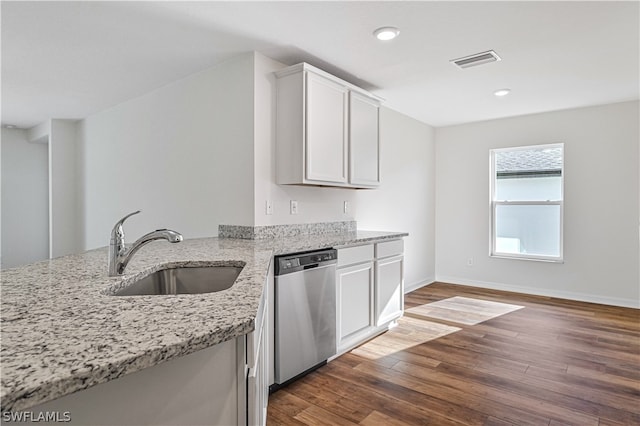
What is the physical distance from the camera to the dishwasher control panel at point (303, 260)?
239cm

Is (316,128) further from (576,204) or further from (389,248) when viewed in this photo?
(576,204)

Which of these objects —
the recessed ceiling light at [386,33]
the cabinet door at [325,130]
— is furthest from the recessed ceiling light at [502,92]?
the recessed ceiling light at [386,33]

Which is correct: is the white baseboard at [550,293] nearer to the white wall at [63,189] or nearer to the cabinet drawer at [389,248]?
the cabinet drawer at [389,248]

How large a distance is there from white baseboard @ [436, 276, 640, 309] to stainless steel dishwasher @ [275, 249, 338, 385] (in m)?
3.47

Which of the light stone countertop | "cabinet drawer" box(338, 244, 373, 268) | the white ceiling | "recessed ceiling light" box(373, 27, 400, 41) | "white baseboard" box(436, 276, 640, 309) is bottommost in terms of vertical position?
"white baseboard" box(436, 276, 640, 309)

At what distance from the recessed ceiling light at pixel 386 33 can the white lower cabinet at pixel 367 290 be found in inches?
61.8

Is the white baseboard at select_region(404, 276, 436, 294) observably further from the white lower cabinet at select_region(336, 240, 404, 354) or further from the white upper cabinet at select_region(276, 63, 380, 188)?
the white upper cabinet at select_region(276, 63, 380, 188)

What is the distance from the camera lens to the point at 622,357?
2.98 metres

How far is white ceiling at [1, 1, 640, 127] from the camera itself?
2330 mm

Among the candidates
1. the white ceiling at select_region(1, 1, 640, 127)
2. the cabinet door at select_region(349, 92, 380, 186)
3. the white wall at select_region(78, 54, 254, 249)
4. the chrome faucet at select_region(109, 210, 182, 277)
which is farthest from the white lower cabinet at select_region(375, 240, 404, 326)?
the chrome faucet at select_region(109, 210, 182, 277)

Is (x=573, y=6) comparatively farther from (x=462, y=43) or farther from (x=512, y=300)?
(x=512, y=300)

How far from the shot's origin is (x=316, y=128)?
3.08 meters

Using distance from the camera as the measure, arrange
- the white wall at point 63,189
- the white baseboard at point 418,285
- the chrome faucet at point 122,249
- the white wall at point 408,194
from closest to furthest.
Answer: the chrome faucet at point 122,249 → the white wall at point 408,194 → the white baseboard at point 418,285 → the white wall at point 63,189

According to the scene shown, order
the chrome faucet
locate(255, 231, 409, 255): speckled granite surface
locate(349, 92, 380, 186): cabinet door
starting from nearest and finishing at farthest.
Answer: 1. the chrome faucet
2. locate(255, 231, 409, 255): speckled granite surface
3. locate(349, 92, 380, 186): cabinet door
